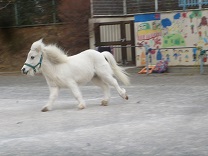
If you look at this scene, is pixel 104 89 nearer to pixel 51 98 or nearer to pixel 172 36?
pixel 51 98

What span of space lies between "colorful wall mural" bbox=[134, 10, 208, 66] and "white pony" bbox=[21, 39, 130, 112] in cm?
934

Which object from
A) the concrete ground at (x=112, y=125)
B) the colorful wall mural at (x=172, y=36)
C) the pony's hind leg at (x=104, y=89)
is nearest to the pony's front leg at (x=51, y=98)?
the concrete ground at (x=112, y=125)

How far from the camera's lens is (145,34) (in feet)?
74.7

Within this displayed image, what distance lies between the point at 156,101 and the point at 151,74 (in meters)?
7.95

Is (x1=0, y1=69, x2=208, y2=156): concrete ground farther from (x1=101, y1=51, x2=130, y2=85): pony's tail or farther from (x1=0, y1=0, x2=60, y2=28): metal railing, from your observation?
(x1=0, y1=0, x2=60, y2=28): metal railing

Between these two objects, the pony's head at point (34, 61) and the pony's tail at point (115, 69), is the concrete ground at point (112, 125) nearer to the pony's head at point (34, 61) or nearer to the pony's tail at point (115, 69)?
the pony's tail at point (115, 69)

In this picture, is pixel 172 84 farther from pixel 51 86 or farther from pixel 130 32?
pixel 130 32

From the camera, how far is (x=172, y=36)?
73.0ft

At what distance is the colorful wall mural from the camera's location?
21422 millimetres

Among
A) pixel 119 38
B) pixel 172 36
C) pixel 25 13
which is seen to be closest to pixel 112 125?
pixel 172 36

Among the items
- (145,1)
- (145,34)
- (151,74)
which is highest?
(145,1)

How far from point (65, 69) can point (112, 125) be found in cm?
254

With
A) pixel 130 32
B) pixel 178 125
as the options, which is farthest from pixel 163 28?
pixel 178 125

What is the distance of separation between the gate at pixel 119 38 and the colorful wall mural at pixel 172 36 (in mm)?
1610
